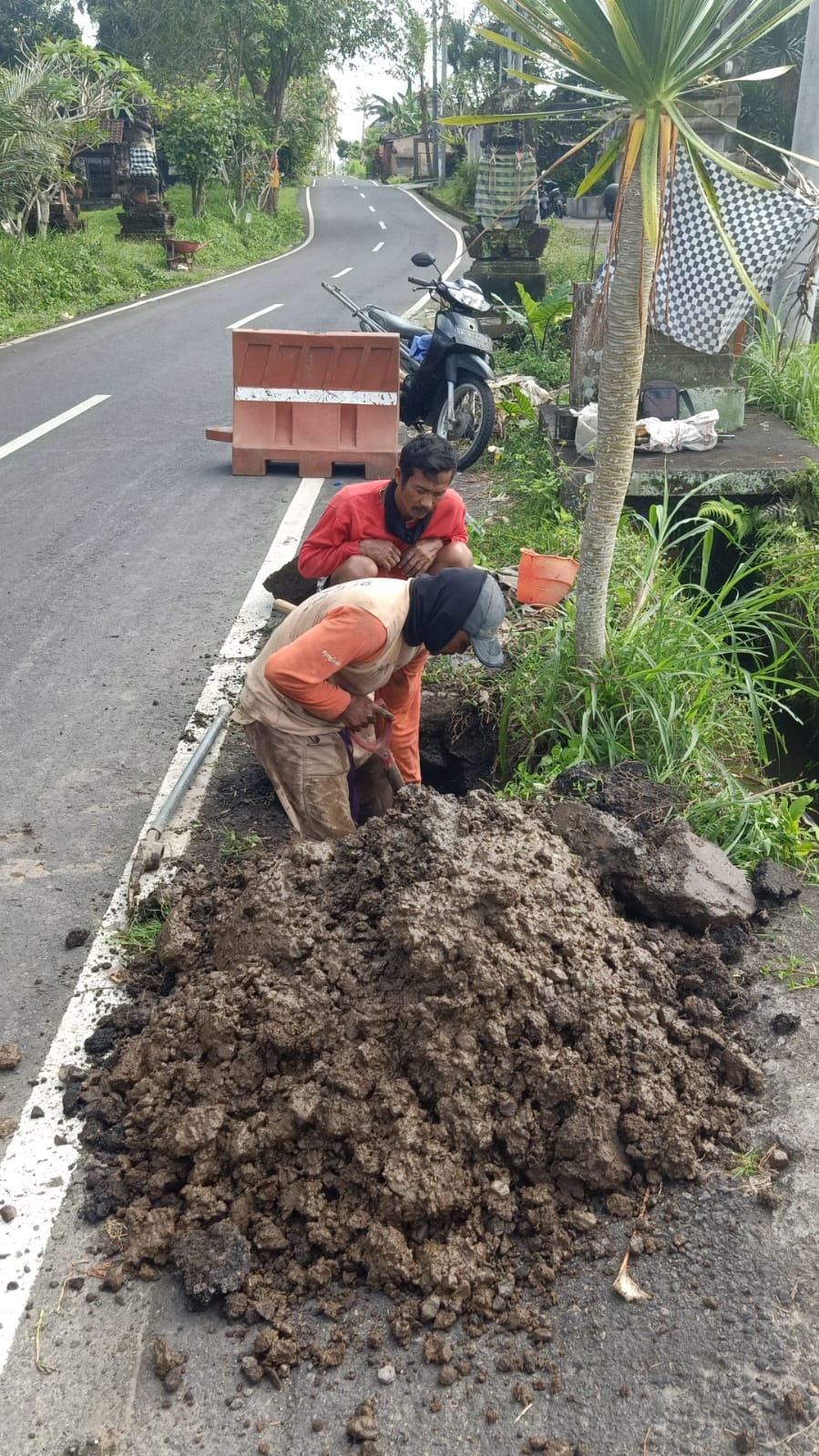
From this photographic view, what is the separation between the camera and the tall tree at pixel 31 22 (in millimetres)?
37188

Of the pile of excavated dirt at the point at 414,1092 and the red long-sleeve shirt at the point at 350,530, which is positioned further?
the red long-sleeve shirt at the point at 350,530

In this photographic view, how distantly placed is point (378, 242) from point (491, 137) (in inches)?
698

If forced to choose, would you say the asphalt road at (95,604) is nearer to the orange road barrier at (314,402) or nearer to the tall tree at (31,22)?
the orange road barrier at (314,402)

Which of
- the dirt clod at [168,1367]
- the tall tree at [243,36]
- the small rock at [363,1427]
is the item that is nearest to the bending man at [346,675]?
the dirt clod at [168,1367]

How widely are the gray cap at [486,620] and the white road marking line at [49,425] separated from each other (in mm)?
6702

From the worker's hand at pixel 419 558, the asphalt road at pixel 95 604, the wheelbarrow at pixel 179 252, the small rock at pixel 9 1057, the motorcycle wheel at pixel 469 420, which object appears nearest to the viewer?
the small rock at pixel 9 1057

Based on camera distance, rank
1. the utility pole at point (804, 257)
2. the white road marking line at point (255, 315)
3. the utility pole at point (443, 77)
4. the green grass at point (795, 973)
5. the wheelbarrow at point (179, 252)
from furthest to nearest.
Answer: the utility pole at point (443, 77) → the wheelbarrow at point (179, 252) → the white road marking line at point (255, 315) → the utility pole at point (804, 257) → the green grass at point (795, 973)

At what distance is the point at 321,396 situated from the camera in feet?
29.8

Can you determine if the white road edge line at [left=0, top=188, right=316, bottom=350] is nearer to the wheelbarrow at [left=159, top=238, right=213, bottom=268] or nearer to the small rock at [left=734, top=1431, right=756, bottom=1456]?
the wheelbarrow at [left=159, top=238, right=213, bottom=268]

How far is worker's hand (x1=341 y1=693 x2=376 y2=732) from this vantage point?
4.27m

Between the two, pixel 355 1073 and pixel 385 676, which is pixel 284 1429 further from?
pixel 385 676

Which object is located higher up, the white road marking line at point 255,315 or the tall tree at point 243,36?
the tall tree at point 243,36

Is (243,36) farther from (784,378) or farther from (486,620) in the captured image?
(486,620)

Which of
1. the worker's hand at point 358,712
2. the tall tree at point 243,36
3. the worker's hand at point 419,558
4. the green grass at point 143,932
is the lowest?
the green grass at point 143,932
